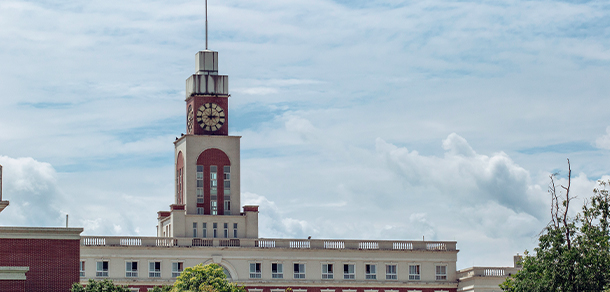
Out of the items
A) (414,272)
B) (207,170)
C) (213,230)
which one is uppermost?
(207,170)

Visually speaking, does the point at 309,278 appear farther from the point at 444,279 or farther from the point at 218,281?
the point at 218,281

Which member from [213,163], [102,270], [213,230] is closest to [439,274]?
[213,230]

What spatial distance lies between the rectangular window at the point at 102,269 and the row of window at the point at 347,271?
13.9m

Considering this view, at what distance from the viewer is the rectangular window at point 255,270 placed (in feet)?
357

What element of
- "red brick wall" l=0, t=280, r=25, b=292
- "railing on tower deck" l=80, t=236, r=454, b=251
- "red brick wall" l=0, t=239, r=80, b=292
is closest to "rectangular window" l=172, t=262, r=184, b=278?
"railing on tower deck" l=80, t=236, r=454, b=251

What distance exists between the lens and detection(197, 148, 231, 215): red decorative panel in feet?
384

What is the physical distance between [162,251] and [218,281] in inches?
719

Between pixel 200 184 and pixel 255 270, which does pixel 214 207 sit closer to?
pixel 200 184

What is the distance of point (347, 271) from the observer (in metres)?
111

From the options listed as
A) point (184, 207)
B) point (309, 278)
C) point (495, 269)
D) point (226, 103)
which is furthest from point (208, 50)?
point (495, 269)

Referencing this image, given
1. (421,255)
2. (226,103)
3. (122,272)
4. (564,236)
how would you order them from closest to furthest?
1. (564,236)
2. (122,272)
3. (421,255)
4. (226,103)

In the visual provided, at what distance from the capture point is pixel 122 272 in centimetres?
10556

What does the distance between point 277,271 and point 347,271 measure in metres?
7.03

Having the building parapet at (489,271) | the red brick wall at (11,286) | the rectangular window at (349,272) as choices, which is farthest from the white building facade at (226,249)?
the red brick wall at (11,286)
